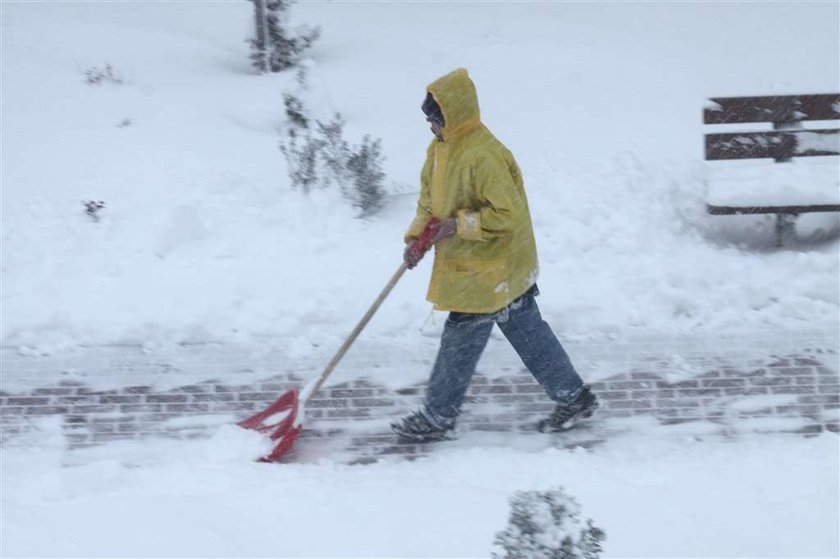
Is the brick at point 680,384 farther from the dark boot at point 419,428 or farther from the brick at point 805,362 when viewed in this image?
the dark boot at point 419,428

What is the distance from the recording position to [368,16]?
9.98m

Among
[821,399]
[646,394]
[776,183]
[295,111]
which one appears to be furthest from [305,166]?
[821,399]

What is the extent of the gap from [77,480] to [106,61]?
4.96 meters

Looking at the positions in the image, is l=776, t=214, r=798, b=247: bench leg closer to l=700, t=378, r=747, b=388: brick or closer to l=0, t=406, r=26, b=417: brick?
l=700, t=378, r=747, b=388: brick

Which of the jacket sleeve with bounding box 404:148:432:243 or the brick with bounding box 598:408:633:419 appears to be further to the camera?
the brick with bounding box 598:408:633:419

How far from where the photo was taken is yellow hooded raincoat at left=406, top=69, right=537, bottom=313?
4426 millimetres

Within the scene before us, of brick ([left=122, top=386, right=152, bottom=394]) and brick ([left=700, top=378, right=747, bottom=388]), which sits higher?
brick ([left=122, top=386, right=152, bottom=394])

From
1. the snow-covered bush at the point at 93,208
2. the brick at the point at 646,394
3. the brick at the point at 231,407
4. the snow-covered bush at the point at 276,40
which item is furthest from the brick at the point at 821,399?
the snow-covered bush at the point at 276,40

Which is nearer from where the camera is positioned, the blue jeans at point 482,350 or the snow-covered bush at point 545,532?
the snow-covered bush at point 545,532

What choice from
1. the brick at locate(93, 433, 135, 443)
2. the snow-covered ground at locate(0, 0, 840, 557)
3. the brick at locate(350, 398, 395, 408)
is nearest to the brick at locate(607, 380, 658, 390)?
the snow-covered ground at locate(0, 0, 840, 557)

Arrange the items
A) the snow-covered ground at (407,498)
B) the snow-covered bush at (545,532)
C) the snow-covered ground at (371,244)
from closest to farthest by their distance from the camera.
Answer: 1. the snow-covered bush at (545,532)
2. the snow-covered ground at (407,498)
3. the snow-covered ground at (371,244)

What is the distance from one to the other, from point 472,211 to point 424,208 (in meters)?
0.32

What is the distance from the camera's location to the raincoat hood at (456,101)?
4.33 m

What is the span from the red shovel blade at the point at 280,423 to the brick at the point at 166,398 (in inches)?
17.9
